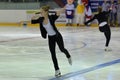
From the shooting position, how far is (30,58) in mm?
11062

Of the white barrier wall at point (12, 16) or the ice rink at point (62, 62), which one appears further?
the white barrier wall at point (12, 16)

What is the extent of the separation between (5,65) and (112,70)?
268cm

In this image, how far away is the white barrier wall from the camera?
25141 mm

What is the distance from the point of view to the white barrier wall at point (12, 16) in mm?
25141

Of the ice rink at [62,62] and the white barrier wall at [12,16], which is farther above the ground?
the ice rink at [62,62]

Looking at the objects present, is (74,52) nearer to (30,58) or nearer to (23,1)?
(30,58)

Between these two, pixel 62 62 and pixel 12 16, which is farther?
pixel 12 16

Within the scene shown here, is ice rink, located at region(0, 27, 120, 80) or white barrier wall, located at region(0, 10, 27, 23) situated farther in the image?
white barrier wall, located at region(0, 10, 27, 23)

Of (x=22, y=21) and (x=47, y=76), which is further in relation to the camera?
(x=22, y=21)

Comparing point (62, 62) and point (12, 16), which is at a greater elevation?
point (62, 62)

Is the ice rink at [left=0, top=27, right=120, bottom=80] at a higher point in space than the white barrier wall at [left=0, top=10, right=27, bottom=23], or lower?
higher

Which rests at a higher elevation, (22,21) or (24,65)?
(24,65)

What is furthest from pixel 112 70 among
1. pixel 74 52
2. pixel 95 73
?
pixel 74 52

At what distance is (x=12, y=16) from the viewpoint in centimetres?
2523
